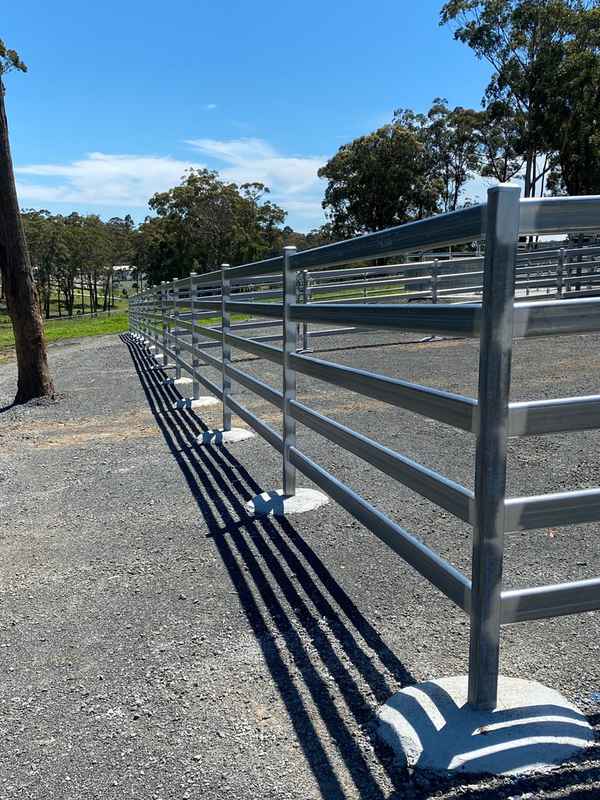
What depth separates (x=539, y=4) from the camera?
3200 cm

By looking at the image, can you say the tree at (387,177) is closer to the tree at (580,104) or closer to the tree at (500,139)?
the tree at (500,139)

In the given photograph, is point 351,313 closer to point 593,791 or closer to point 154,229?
point 593,791

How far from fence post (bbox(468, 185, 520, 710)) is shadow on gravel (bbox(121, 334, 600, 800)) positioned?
336mm

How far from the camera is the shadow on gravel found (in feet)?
6.10

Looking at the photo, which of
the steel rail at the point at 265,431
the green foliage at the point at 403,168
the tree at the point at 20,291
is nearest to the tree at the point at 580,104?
the green foliage at the point at 403,168

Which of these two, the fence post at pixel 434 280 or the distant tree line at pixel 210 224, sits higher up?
the distant tree line at pixel 210 224

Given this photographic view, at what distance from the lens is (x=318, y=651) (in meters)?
2.65

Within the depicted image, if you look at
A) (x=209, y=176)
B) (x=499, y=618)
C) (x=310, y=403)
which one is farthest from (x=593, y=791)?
(x=209, y=176)

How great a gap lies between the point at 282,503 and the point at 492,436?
2604 millimetres

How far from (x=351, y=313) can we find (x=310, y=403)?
4.93 m

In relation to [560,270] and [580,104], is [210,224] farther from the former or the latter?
[560,270]

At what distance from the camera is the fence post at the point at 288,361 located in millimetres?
4074

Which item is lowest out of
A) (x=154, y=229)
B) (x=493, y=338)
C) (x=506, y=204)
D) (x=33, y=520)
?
(x=33, y=520)

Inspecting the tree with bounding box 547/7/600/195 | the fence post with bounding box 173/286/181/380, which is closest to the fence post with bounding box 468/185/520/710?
the fence post with bounding box 173/286/181/380
